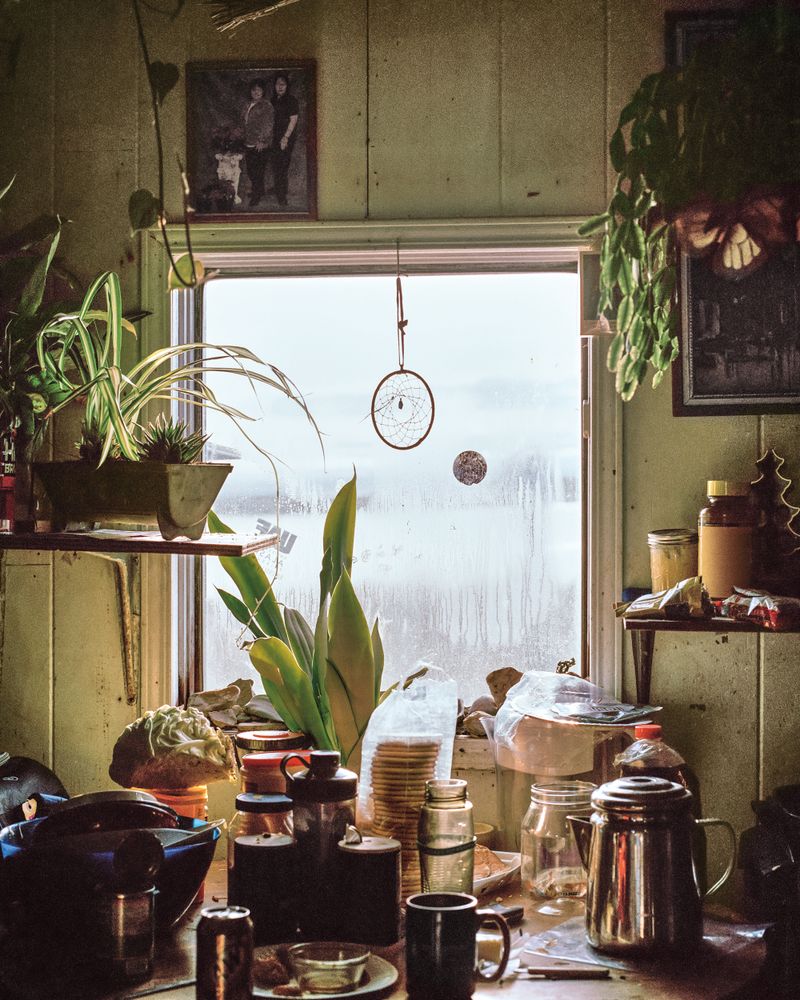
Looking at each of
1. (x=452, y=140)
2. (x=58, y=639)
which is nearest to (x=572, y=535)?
(x=452, y=140)

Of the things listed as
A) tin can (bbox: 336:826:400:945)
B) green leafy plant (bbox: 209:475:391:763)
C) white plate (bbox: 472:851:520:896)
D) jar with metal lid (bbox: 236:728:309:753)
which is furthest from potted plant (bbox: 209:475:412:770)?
tin can (bbox: 336:826:400:945)

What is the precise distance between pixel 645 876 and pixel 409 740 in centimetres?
50

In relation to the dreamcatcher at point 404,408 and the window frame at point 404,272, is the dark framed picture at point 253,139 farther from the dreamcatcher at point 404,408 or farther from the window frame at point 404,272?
the dreamcatcher at point 404,408

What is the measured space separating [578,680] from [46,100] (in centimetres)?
178

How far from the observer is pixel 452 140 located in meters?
2.54

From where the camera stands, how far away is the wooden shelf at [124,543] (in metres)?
2.04

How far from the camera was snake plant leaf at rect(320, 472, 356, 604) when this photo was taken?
2.49 m

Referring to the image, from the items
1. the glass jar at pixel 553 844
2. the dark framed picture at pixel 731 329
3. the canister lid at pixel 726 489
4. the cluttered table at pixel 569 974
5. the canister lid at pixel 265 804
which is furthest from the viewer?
the dark framed picture at pixel 731 329

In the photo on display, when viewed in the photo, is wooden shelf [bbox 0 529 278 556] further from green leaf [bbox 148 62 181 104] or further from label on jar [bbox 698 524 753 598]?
label on jar [bbox 698 524 753 598]

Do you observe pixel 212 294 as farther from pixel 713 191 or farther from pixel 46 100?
pixel 713 191

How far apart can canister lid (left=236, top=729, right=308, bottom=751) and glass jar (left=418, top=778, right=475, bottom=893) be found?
0.36 metres

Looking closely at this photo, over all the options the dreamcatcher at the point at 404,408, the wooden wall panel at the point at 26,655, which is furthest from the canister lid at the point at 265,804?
the dreamcatcher at the point at 404,408

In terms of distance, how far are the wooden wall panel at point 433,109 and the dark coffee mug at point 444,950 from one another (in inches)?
60.1

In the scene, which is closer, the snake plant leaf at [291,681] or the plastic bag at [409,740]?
the plastic bag at [409,740]
